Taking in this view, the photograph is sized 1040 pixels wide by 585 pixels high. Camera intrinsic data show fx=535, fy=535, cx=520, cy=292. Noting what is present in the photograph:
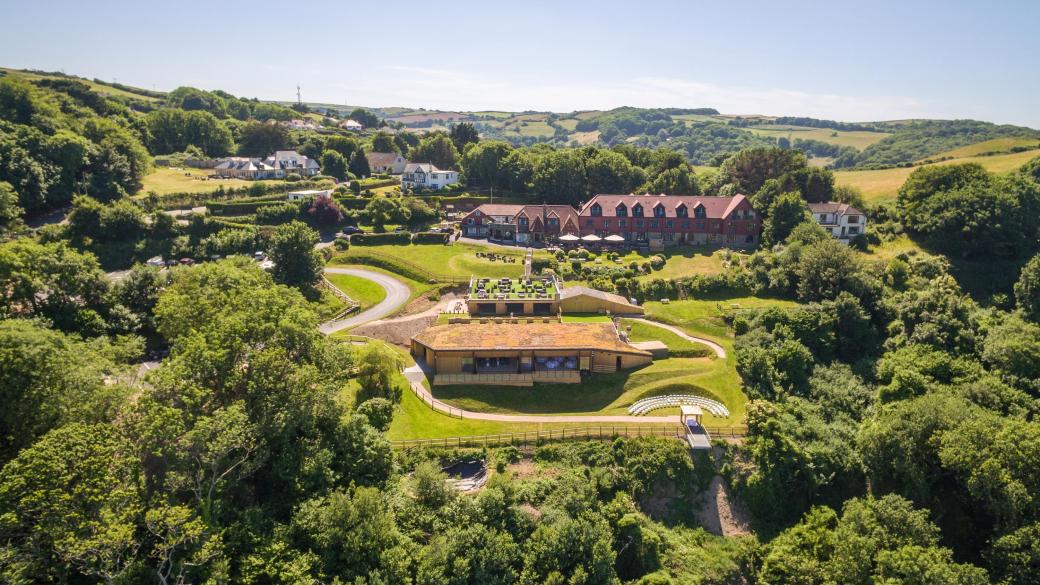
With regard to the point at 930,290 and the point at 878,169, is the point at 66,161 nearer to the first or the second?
the point at 930,290

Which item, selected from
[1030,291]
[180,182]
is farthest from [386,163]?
[1030,291]

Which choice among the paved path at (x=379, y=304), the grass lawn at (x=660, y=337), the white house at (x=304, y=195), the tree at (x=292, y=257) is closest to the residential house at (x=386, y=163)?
the white house at (x=304, y=195)

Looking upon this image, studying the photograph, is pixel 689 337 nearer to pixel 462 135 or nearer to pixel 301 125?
pixel 462 135

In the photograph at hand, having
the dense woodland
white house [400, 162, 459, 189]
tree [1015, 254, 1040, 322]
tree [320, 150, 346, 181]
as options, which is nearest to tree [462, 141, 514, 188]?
white house [400, 162, 459, 189]

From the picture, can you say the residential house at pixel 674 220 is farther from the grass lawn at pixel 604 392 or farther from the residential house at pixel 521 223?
the grass lawn at pixel 604 392

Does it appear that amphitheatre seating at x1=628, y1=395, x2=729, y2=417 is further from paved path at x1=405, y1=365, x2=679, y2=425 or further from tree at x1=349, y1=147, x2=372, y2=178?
tree at x1=349, y1=147, x2=372, y2=178

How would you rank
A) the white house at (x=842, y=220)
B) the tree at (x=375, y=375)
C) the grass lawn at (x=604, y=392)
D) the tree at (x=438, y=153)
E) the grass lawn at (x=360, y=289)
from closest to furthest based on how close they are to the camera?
the tree at (x=375, y=375) → the grass lawn at (x=604, y=392) → the grass lawn at (x=360, y=289) → the white house at (x=842, y=220) → the tree at (x=438, y=153)
